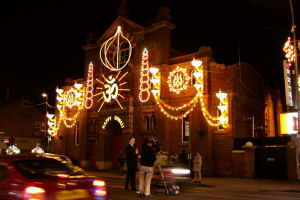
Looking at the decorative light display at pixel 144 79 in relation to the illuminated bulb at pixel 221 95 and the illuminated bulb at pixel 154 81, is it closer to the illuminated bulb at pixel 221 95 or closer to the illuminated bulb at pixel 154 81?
the illuminated bulb at pixel 154 81

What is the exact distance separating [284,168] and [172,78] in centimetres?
1136

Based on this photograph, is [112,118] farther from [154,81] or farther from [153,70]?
[153,70]

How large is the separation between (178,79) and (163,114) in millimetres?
3259

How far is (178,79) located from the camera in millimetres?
27141

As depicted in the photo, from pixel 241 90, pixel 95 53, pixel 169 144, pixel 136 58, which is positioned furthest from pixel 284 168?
pixel 95 53

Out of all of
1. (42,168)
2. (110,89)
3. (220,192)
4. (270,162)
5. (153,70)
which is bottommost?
(220,192)

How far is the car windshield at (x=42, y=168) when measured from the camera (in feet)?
20.4

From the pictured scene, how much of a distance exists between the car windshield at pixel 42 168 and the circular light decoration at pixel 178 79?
800 inches

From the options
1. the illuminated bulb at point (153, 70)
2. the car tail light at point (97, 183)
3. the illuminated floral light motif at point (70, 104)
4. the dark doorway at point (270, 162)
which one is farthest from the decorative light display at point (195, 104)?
the car tail light at point (97, 183)

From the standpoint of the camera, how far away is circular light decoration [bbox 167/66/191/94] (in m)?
26.8

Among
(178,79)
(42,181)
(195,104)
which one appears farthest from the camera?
(178,79)

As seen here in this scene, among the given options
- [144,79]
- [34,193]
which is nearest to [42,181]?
[34,193]

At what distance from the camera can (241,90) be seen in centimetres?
2659

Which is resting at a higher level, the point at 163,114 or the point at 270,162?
the point at 163,114
